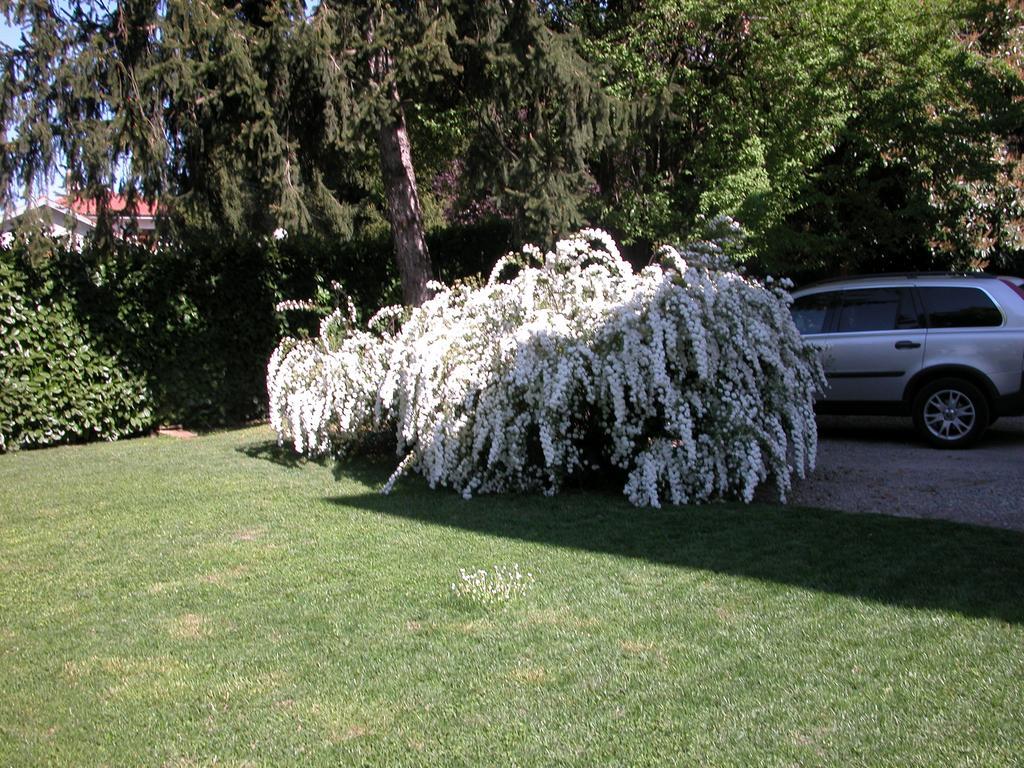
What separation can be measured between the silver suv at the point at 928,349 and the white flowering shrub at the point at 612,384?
2.18m

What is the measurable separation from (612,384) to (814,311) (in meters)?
4.69

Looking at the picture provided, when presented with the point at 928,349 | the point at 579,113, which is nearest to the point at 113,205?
the point at 579,113

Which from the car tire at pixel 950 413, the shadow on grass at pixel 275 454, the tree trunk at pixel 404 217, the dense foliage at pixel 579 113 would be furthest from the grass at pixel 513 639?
the tree trunk at pixel 404 217

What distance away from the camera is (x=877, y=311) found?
1085 cm

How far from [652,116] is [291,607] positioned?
10584 millimetres

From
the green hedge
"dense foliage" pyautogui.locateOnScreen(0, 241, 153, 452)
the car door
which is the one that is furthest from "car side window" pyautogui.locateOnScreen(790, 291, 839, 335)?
"dense foliage" pyautogui.locateOnScreen(0, 241, 153, 452)

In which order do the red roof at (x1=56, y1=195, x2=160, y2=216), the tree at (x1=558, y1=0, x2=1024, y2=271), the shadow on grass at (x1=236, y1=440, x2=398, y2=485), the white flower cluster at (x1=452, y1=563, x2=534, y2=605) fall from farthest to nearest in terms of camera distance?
the tree at (x1=558, y1=0, x2=1024, y2=271) → the red roof at (x1=56, y1=195, x2=160, y2=216) → the shadow on grass at (x1=236, y1=440, x2=398, y2=485) → the white flower cluster at (x1=452, y1=563, x2=534, y2=605)

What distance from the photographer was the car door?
10466 millimetres

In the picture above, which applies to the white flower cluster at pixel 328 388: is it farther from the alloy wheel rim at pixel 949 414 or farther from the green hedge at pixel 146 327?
the alloy wheel rim at pixel 949 414

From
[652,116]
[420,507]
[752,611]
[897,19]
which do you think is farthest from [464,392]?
[897,19]

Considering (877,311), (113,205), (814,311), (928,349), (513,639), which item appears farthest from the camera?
(113,205)

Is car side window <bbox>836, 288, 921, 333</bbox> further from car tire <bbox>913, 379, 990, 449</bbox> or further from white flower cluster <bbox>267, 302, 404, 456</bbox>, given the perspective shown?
white flower cluster <bbox>267, 302, 404, 456</bbox>

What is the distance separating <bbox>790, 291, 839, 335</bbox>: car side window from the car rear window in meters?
1.01

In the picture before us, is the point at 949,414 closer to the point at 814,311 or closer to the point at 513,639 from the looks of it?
the point at 814,311
